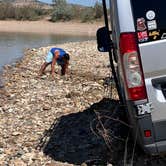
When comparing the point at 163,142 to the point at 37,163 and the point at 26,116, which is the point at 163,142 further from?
the point at 26,116

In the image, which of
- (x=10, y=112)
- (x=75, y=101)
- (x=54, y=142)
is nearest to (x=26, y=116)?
(x=10, y=112)

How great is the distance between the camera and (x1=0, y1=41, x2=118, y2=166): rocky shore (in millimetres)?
7824

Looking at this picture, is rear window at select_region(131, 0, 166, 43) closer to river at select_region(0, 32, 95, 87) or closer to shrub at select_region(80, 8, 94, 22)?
river at select_region(0, 32, 95, 87)

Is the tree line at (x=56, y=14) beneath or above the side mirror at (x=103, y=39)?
beneath

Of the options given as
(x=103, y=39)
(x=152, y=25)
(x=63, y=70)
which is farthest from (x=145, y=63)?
(x=63, y=70)

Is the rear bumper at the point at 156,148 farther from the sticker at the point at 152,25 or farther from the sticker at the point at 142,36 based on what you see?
the sticker at the point at 152,25

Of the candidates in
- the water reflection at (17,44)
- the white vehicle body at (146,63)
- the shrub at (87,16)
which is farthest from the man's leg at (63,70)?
the shrub at (87,16)

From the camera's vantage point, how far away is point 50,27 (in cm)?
6481

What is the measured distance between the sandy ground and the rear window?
52027 mm

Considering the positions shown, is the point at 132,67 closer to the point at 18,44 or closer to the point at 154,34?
the point at 154,34

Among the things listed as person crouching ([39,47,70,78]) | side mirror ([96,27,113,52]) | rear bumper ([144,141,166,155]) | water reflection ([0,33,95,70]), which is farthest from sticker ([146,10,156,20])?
water reflection ([0,33,95,70])

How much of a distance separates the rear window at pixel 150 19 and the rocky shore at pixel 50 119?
215cm

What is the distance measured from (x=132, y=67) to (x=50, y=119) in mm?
→ 4749

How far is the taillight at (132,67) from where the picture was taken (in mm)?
5742
